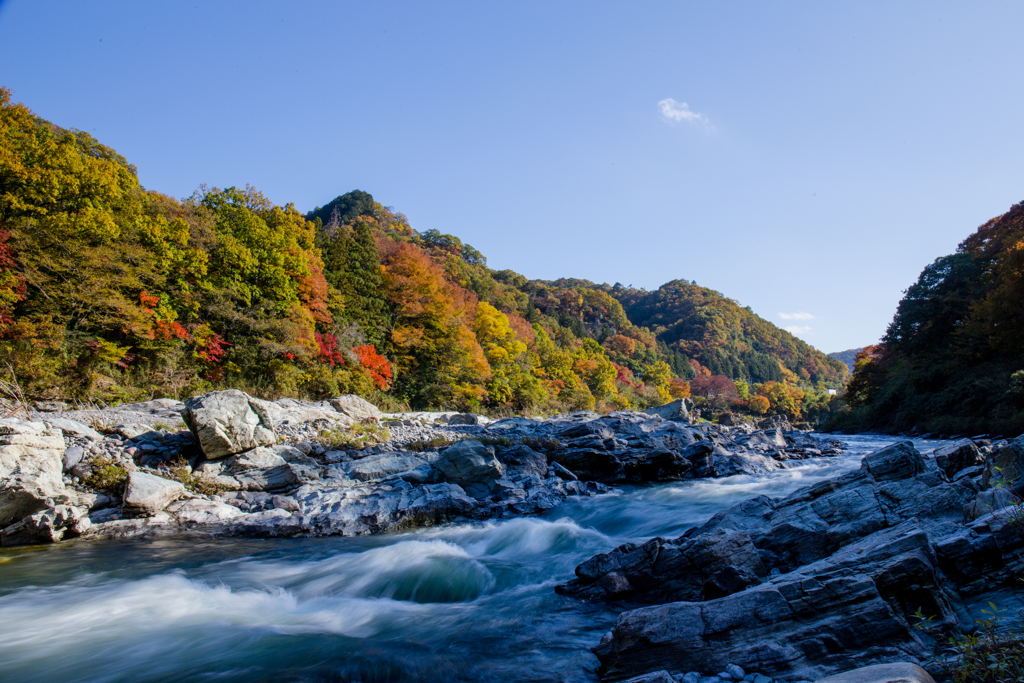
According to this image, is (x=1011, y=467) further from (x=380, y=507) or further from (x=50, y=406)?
(x=50, y=406)

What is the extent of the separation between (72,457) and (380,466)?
642 centimetres

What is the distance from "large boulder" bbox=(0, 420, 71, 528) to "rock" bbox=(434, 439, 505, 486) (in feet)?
25.3

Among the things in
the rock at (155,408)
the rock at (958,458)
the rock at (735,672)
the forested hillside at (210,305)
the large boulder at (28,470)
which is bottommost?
the rock at (735,672)

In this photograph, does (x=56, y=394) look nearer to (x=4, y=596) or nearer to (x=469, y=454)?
(x=4, y=596)

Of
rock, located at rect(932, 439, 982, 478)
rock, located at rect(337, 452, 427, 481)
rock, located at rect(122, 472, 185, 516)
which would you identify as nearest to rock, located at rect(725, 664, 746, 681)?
rock, located at rect(932, 439, 982, 478)

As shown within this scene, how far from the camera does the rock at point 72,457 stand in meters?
9.44

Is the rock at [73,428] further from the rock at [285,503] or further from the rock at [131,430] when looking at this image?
the rock at [285,503]

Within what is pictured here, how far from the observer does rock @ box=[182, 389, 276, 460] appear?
10750mm

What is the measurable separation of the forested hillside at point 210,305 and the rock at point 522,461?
37.8 ft

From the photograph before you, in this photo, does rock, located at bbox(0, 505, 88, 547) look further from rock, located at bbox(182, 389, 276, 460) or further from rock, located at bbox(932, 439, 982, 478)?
rock, located at bbox(932, 439, 982, 478)

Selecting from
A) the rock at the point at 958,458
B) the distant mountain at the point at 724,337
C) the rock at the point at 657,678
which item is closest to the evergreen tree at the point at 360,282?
the rock at the point at 958,458

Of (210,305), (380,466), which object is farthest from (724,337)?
(380,466)

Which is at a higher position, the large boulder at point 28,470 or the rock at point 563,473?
the large boulder at point 28,470

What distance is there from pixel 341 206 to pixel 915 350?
239ft
